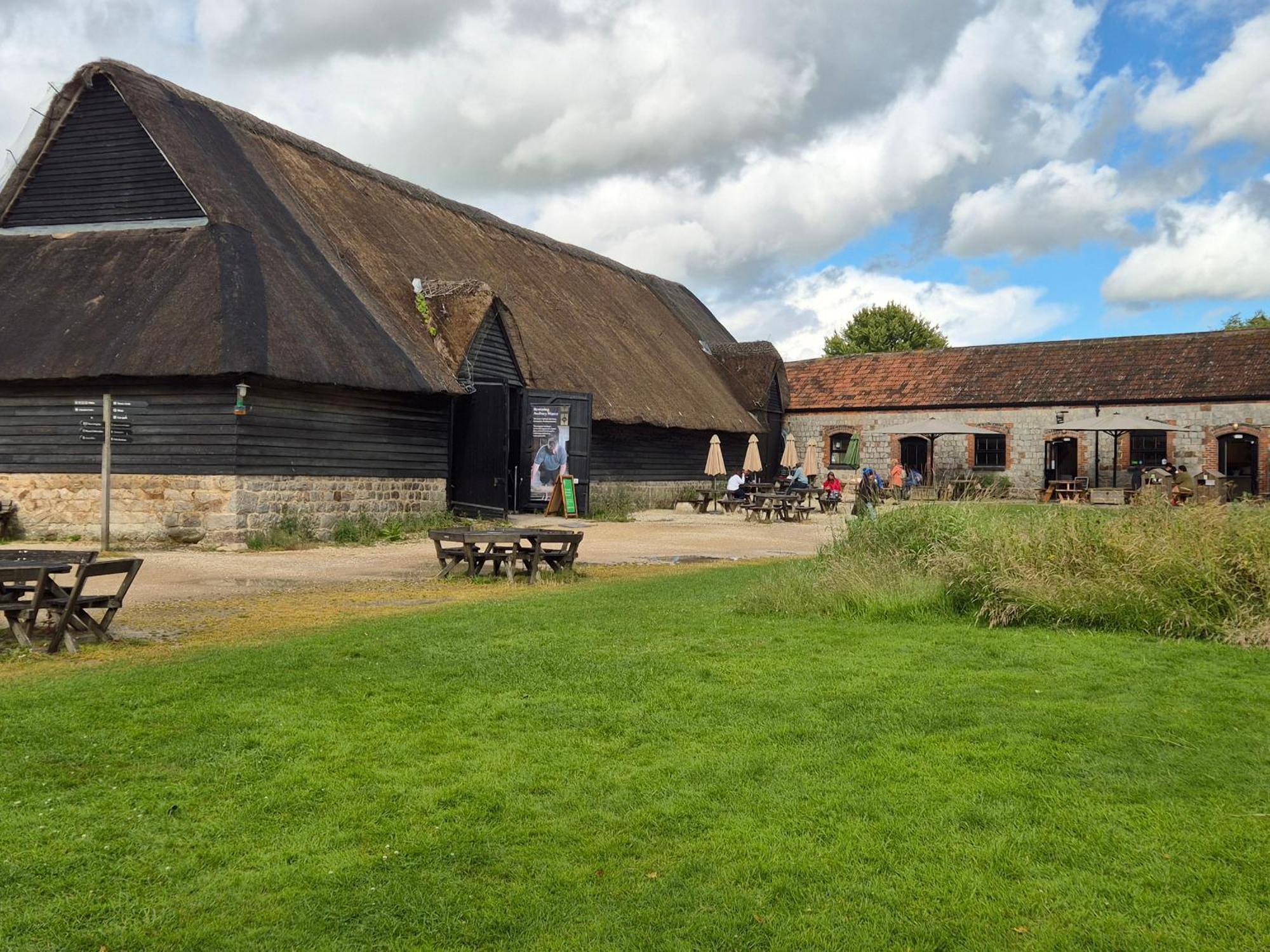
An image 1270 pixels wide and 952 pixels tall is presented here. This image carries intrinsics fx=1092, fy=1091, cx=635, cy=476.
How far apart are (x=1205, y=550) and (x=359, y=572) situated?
942 cm

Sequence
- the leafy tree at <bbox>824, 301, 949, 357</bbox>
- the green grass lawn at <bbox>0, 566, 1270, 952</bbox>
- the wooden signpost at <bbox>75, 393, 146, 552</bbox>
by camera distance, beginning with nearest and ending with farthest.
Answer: the green grass lawn at <bbox>0, 566, 1270, 952</bbox> → the wooden signpost at <bbox>75, 393, 146, 552</bbox> → the leafy tree at <bbox>824, 301, 949, 357</bbox>

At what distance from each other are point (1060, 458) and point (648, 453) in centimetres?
1426

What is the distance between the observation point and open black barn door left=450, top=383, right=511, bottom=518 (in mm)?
21250

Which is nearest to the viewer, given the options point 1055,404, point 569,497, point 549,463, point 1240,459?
point 549,463

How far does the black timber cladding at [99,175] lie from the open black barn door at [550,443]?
789 centimetres

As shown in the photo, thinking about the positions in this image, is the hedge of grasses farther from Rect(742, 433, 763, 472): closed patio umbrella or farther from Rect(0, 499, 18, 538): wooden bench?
Rect(742, 433, 763, 472): closed patio umbrella

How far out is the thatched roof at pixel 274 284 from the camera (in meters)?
16.4

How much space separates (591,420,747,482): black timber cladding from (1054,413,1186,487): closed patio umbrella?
1036cm

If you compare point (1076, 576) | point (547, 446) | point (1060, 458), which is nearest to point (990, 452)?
point (1060, 458)

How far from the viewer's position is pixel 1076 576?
31.2ft

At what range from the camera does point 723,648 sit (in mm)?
8195

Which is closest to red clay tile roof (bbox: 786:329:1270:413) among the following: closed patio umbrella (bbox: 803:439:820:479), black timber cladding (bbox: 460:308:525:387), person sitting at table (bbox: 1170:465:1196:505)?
closed patio umbrella (bbox: 803:439:820:479)

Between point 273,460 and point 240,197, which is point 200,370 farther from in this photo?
point 240,197

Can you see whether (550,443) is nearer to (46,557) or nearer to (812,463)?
(812,463)
